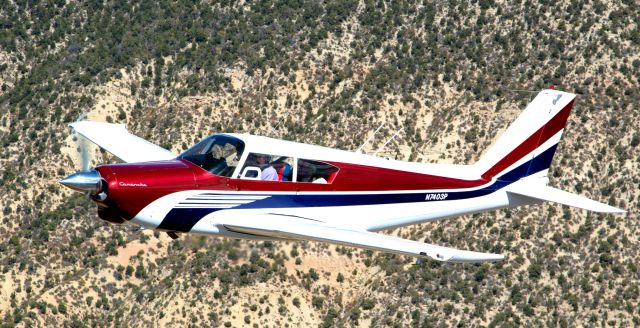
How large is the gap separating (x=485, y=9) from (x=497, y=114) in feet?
21.0

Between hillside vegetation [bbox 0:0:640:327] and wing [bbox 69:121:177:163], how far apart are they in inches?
202

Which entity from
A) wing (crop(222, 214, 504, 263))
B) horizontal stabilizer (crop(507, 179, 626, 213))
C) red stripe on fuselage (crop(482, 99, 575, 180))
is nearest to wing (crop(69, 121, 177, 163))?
wing (crop(222, 214, 504, 263))

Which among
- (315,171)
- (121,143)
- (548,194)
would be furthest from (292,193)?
(121,143)

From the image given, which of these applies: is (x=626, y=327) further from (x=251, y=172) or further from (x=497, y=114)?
(x=251, y=172)

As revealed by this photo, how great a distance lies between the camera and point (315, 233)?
4138cm

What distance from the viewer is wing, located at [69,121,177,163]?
163 feet

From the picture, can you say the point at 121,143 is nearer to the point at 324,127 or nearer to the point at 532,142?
the point at 532,142

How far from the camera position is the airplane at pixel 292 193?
4075cm

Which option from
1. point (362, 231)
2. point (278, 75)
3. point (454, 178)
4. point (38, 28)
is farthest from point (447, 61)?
point (362, 231)

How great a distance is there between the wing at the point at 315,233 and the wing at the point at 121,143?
7583mm

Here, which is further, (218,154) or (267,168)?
(267,168)

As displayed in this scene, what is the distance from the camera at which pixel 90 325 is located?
58594 millimetres

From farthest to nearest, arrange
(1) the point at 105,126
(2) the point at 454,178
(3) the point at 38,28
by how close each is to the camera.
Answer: (3) the point at 38,28, (1) the point at 105,126, (2) the point at 454,178

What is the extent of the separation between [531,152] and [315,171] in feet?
28.0
